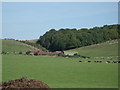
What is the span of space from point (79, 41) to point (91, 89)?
281ft

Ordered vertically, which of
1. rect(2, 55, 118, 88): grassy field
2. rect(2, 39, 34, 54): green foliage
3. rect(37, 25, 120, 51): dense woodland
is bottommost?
rect(2, 55, 118, 88): grassy field

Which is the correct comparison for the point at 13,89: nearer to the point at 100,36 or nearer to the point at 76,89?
the point at 76,89

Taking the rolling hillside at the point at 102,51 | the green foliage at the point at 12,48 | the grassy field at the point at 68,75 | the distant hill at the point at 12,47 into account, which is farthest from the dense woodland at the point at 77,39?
the grassy field at the point at 68,75

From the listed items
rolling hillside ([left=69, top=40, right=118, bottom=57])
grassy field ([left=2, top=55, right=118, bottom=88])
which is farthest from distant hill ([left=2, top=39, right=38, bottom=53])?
grassy field ([left=2, top=55, right=118, bottom=88])

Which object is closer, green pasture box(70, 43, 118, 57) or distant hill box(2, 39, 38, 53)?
green pasture box(70, 43, 118, 57)

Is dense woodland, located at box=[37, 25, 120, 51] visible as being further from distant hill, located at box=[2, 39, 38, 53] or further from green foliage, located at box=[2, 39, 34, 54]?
green foliage, located at box=[2, 39, 34, 54]

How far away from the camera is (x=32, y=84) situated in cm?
903

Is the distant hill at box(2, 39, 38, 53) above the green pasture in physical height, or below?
above

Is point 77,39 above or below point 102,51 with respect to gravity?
above

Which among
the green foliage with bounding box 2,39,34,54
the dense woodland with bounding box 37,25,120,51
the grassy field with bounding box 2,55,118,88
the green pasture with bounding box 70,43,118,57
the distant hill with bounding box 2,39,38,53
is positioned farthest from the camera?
the dense woodland with bounding box 37,25,120,51

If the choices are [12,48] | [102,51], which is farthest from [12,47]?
[102,51]

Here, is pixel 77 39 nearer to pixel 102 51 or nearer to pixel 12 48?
pixel 102 51

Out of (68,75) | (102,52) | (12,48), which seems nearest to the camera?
(68,75)

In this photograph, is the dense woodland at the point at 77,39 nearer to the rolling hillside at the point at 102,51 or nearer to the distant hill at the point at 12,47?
the rolling hillside at the point at 102,51
